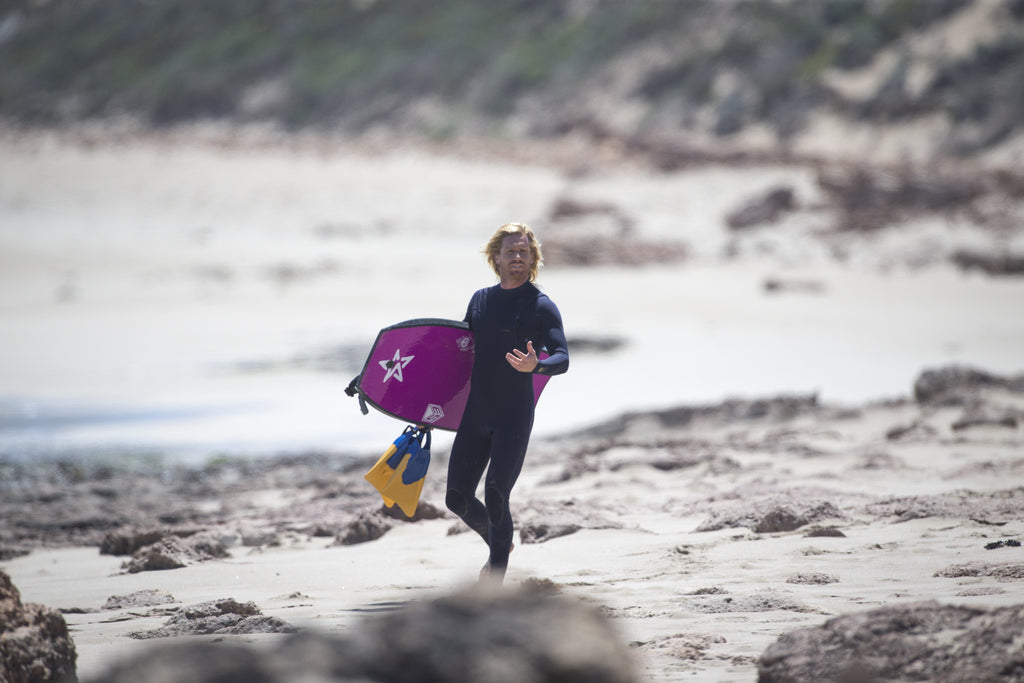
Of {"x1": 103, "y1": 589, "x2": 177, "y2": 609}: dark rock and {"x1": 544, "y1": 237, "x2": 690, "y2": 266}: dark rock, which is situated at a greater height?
{"x1": 544, "y1": 237, "x2": 690, "y2": 266}: dark rock

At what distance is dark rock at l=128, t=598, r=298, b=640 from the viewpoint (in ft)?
15.1

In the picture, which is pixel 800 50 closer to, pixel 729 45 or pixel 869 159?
pixel 729 45

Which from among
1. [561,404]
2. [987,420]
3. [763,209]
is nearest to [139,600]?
[987,420]

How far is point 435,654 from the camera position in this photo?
7.82 ft

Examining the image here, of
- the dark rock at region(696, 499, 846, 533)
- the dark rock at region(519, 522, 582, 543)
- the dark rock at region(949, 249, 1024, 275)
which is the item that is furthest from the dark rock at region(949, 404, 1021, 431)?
the dark rock at region(949, 249, 1024, 275)

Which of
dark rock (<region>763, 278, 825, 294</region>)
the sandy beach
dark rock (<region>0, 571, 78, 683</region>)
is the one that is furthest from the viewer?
dark rock (<region>763, 278, 825, 294</region>)

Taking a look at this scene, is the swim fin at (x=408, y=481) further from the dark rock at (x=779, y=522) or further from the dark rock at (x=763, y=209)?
the dark rock at (x=763, y=209)

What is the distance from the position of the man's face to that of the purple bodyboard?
16.0 inches

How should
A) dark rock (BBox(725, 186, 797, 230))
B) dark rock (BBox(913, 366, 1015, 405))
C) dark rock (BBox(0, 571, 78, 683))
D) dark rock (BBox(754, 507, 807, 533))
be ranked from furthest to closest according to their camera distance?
dark rock (BBox(725, 186, 797, 230))
dark rock (BBox(913, 366, 1015, 405))
dark rock (BBox(754, 507, 807, 533))
dark rock (BBox(0, 571, 78, 683))

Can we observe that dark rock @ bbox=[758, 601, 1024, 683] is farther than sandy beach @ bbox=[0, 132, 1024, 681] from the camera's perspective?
No

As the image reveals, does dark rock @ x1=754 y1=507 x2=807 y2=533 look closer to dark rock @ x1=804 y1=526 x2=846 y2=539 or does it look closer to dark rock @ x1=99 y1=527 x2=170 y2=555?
dark rock @ x1=804 y1=526 x2=846 y2=539

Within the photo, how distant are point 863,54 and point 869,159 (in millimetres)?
7108

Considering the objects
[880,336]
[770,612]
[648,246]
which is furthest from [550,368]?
[648,246]

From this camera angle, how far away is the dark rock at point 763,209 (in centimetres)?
2136
